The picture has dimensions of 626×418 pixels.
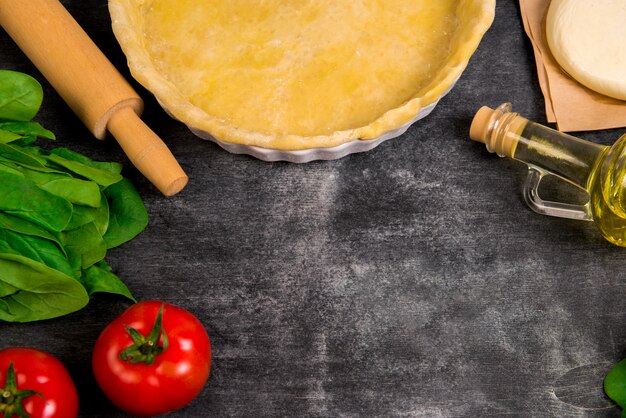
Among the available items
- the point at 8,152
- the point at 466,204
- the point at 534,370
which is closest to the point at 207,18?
the point at 8,152

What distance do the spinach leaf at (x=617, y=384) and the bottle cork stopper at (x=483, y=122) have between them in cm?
58

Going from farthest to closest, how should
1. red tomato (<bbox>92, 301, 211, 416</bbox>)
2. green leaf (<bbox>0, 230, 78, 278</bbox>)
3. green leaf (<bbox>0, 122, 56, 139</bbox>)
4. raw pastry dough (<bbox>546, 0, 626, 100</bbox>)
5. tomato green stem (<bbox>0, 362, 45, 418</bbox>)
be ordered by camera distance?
1. raw pastry dough (<bbox>546, 0, 626, 100</bbox>)
2. green leaf (<bbox>0, 122, 56, 139</bbox>)
3. green leaf (<bbox>0, 230, 78, 278</bbox>)
4. red tomato (<bbox>92, 301, 211, 416</bbox>)
5. tomato green stem (<bbox>0, 362, 45, 418</bbox>)

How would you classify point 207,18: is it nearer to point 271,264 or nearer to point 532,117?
point 271,264

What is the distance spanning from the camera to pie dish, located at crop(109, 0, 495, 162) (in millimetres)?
1757

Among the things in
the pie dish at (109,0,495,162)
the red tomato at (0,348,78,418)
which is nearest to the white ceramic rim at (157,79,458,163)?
the pie dish at (109,0,495,162)

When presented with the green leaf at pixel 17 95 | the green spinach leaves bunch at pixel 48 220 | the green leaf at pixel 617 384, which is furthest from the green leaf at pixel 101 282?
the green leaf at pixel 617 384

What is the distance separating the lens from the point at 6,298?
5.58 ft

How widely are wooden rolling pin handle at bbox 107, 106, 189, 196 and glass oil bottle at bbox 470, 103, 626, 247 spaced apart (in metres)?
0.71

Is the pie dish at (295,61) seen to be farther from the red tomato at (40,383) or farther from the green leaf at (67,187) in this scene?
the red tomato at (40,383)

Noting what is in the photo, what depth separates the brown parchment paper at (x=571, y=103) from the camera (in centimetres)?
190

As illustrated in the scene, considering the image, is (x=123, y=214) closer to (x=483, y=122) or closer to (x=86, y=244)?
(x=86, y=244)

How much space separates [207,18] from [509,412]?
1.14m

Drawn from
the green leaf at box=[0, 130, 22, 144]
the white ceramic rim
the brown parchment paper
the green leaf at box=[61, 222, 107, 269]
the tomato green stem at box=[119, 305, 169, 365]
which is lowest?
the brown parchment paper

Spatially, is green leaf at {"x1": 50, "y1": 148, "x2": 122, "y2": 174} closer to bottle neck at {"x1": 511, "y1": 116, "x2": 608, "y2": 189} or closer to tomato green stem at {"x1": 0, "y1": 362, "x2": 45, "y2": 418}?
tomato green stem at {"x1": 0, "y1": 362, "x2": 45, "y2": 418}
